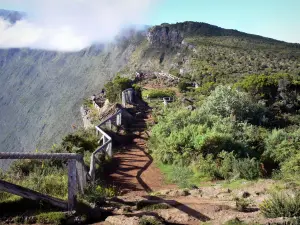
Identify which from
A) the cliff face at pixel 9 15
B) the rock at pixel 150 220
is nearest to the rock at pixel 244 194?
the rock at pixel 150 220

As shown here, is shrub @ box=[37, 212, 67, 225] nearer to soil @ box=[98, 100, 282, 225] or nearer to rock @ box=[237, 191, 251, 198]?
soil @ box=[98, 100, 282, 225]

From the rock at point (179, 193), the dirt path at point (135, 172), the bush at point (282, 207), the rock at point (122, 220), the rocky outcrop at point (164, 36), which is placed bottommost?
the dirt path at point (135, 172)

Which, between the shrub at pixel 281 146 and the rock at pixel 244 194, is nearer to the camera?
the rock at pixel 244 194

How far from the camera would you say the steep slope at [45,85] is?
244ft

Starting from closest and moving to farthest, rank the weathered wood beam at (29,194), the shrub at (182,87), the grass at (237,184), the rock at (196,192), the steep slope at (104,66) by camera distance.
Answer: the weathered wood beam at (29,194) < the rock at (196,192) < the grass at (237,184) < the shrub at (182,87) < the steep slope at (104,66)

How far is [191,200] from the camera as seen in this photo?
7516 mm

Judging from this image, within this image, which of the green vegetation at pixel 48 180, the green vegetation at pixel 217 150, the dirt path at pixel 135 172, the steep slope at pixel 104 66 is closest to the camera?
the green vegetation at pixel 48 180

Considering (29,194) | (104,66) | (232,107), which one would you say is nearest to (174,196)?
(29,194)

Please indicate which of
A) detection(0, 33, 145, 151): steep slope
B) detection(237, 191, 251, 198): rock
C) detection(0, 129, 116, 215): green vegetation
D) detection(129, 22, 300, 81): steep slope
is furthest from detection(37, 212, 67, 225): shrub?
detection(0, 33, 145, 151): steep slope

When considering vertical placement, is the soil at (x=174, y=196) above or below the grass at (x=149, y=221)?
below

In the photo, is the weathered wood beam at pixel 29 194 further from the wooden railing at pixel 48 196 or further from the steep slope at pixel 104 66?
the steep slope at pixel 104 66

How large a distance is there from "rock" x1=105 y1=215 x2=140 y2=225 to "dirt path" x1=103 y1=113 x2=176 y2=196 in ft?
10.2

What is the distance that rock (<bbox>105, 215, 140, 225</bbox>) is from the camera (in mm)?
5652

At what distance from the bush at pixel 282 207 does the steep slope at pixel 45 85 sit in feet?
187
